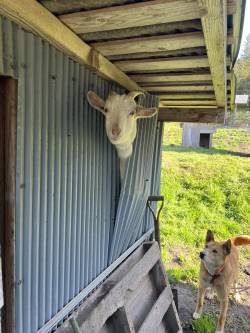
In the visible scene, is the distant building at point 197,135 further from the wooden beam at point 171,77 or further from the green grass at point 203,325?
the wooden beam at point 171,77

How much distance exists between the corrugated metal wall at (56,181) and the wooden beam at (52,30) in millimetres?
70

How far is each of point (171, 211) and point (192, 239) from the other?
130 centimetres

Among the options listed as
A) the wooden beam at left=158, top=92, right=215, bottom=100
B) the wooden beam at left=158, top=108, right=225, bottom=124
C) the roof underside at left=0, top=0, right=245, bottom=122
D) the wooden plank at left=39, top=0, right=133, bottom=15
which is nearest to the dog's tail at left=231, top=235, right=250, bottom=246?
the wooden beam at left=158, top=108, right=225, bottom=124

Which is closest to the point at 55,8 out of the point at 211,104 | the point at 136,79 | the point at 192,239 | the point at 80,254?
the point at 136,79

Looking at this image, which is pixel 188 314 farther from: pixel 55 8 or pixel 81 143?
pixel 55 8

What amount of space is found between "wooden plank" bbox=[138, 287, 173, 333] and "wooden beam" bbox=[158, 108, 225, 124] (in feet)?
7.79

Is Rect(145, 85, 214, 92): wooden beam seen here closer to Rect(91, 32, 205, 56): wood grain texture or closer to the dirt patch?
Rect(91, 32, 205, 56): wood grain texture

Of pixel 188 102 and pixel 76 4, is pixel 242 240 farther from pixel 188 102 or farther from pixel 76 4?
pixel 76 4

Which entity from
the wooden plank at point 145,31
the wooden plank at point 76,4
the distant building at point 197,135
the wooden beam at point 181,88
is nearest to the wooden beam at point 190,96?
the wooden beam at point 181,88

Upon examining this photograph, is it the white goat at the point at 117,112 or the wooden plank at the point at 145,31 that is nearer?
the wooden plank at the point at 145,31

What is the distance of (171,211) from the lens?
9.16 meters

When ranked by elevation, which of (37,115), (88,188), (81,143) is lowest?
(88,188)

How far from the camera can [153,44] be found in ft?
8.18

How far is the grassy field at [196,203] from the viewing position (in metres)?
7.46
